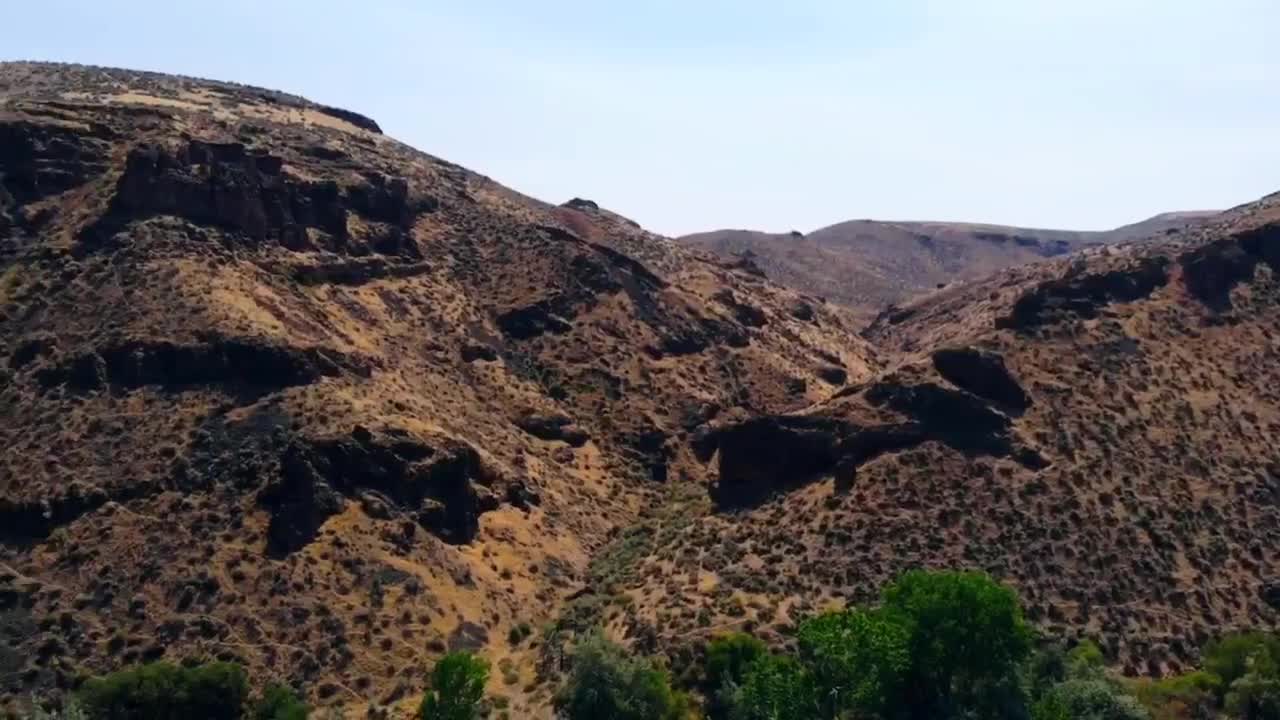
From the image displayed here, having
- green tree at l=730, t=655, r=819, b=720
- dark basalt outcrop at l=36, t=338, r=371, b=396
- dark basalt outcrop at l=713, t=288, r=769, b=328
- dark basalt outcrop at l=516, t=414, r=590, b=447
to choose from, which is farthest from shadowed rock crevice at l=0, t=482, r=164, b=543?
dark basalt outcrop at l=713, t=288, r=769, b=328

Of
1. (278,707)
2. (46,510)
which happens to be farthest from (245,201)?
(278,707)

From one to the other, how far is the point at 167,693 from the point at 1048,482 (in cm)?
4147

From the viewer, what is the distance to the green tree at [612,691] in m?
48.9

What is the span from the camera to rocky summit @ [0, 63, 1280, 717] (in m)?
56.7

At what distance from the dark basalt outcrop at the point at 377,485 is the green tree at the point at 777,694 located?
2017 centimetres

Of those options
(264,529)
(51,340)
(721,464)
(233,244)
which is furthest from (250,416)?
(721,464)

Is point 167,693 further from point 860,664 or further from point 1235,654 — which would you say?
point 1235,654

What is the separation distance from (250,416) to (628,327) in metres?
32.5

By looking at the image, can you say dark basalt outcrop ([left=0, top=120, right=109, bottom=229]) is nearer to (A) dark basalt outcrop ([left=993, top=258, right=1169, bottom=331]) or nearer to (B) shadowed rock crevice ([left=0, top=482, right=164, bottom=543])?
(B) shadowed rock crevice ([left=0, top=482, right=164, bottom=543])

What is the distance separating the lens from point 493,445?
72750 millimetres

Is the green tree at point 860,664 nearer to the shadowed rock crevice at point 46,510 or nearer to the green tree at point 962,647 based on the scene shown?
the green tree at point 962,647

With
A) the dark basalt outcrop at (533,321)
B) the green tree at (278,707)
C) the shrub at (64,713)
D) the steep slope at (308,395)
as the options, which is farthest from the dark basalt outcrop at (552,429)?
the shrub at (64,713)

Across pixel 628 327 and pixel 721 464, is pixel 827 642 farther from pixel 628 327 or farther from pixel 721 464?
pixel 628 327

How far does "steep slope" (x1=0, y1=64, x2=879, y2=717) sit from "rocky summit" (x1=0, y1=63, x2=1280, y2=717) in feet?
0.67
